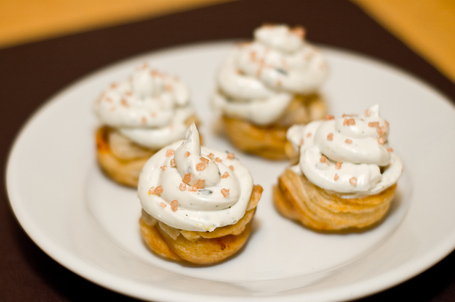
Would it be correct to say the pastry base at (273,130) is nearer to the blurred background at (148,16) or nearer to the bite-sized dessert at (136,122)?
the bite-sized dessert at (136,122)

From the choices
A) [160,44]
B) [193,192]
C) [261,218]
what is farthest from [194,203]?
[160,44]

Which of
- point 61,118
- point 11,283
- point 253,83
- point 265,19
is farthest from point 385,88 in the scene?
point 11,283

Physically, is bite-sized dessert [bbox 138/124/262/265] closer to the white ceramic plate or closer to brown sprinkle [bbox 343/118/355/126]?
the white ceramic plate

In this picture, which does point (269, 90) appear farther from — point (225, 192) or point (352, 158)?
point (225, 192)

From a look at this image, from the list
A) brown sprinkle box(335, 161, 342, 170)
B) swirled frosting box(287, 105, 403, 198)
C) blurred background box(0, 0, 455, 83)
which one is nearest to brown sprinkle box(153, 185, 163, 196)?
swirled frosting box(287, 105, 403, 198)

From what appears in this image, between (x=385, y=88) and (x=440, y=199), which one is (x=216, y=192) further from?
(x=385, y=88)

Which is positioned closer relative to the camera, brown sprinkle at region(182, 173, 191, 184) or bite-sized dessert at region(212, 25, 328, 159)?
brown sprinkle at region(182, 173, 191, 184)

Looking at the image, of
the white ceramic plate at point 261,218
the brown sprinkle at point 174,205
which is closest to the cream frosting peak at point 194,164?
the brown sprinkle at point 174,205

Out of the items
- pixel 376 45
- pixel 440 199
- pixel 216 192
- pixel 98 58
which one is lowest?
pixel 98 58
